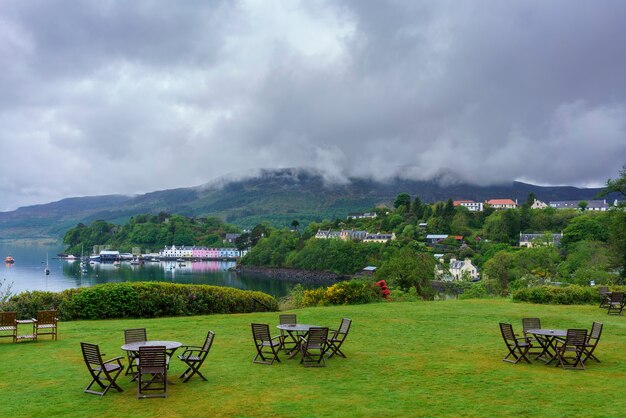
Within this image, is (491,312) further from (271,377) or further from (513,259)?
(513,259)

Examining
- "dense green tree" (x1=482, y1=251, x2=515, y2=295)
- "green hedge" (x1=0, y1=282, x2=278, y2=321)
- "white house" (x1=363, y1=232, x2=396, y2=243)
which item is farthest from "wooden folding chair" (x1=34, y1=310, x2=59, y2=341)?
"white house" (x1=363, y1=232, x2=396, y2=243)

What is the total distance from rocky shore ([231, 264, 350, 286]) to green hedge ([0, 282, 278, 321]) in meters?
82.4

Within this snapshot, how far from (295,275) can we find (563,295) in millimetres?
96056

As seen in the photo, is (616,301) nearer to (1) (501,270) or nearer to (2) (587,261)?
(2) (587,261)

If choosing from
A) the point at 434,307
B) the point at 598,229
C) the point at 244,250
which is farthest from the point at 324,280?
the point at 434,307

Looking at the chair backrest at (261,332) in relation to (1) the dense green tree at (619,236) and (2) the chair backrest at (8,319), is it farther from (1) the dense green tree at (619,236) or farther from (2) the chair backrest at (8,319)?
(1) the dense green tree at (619,236)

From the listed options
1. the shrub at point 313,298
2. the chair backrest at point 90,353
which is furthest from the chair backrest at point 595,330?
the shrub at point 313,298

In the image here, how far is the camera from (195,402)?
908 centimetres

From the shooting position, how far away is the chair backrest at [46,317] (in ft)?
49.2

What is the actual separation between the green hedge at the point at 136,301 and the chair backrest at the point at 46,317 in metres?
4.77

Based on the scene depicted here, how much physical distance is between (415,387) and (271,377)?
297 centimetres

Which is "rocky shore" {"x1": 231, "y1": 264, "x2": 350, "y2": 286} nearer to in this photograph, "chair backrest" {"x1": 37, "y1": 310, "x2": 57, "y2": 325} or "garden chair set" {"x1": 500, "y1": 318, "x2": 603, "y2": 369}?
"chair backrest" {"x1": 37, "y1": 310, "x2": 57, "y2": 325}

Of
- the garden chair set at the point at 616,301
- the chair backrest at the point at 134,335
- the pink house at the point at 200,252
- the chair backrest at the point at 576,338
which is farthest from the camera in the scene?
the pink house at the point at 200,252

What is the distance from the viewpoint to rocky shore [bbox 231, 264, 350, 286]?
111 m
